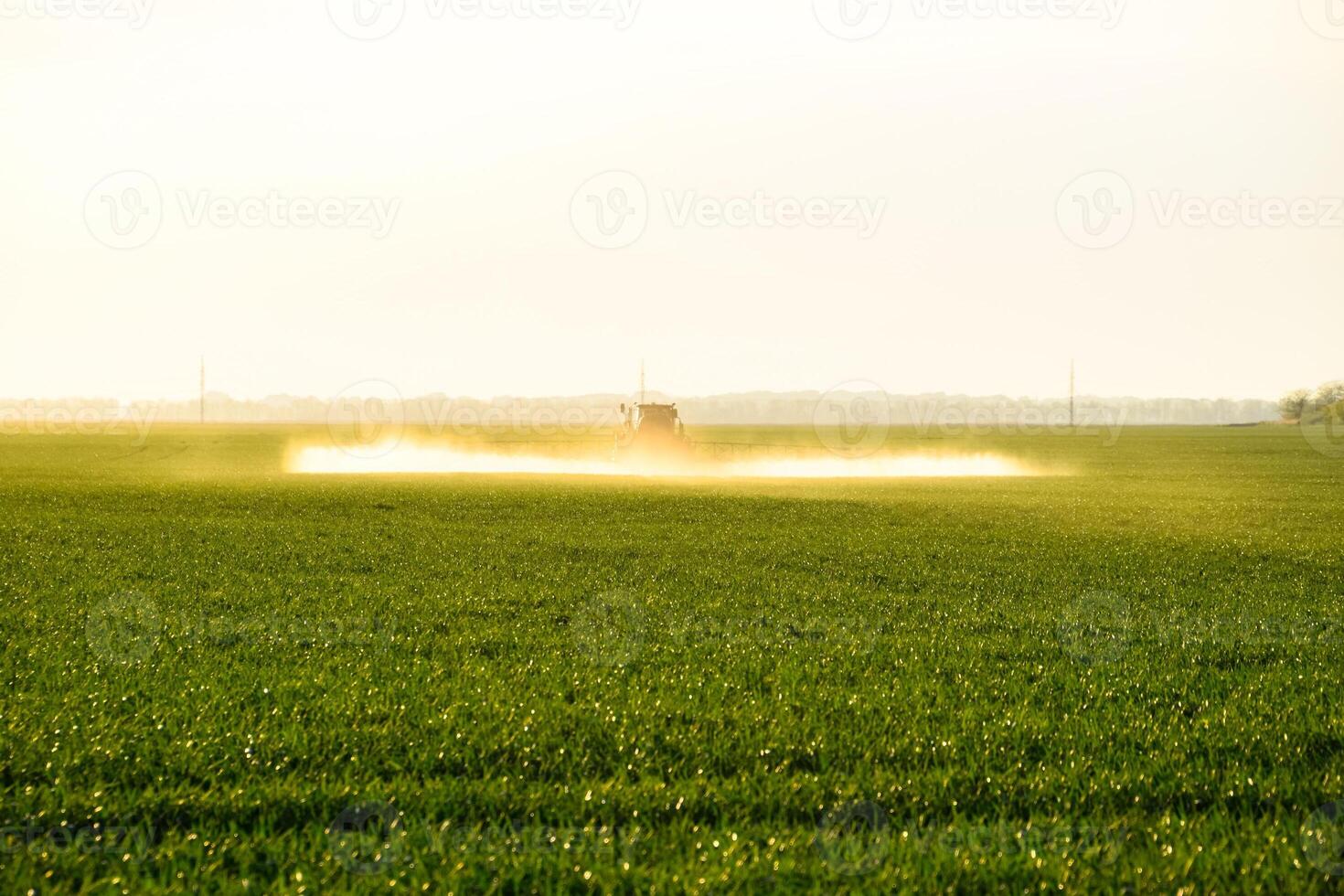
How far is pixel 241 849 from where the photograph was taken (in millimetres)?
4617

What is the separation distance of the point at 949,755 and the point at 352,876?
3701 millimetres

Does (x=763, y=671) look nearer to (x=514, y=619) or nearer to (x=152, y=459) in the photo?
(x=514, y=619)

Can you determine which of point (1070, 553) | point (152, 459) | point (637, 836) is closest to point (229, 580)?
point (637, 836)
